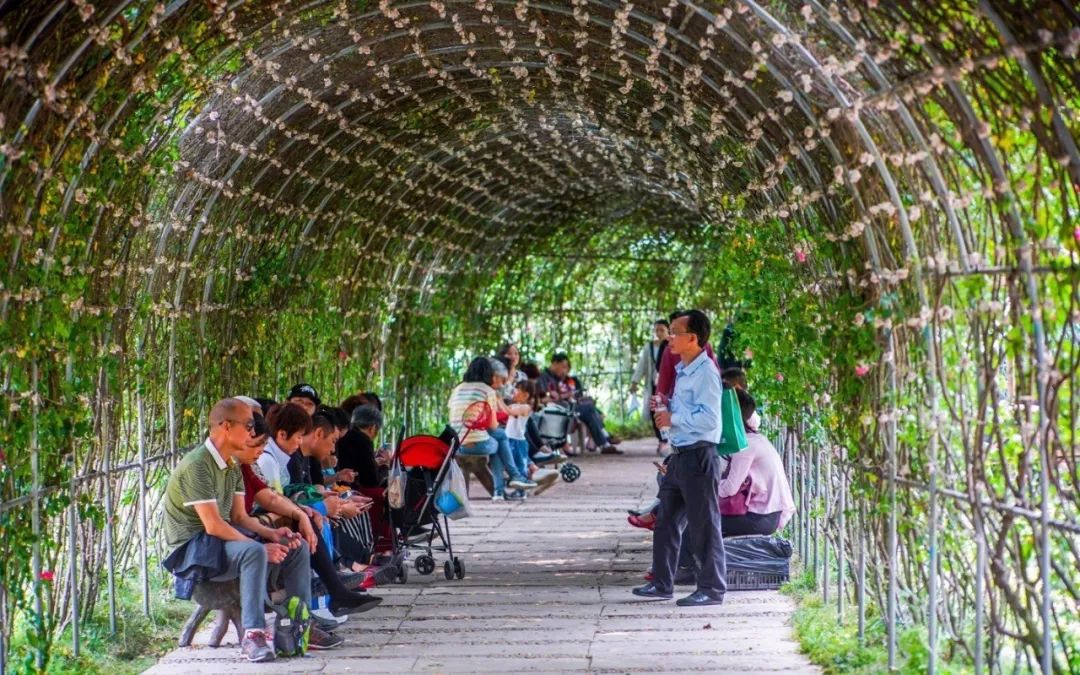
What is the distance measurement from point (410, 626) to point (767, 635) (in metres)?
1.64

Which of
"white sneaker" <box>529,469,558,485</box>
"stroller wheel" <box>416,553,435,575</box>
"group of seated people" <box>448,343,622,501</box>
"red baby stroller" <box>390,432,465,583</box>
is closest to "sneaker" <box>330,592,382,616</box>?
"red baby stroller" <box>390,432,465,583</box>

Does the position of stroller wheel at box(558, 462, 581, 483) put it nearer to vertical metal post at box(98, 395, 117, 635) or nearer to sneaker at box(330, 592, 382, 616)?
sneaker at box(330, 592, 382, 616)

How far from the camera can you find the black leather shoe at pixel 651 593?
25.4ft

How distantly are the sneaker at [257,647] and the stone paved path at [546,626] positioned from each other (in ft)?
0.13

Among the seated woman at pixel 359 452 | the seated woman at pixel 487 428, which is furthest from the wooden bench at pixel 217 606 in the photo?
the seated woman at pixel 487 428

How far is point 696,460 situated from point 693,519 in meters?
0.30

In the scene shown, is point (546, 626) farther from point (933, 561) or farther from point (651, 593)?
point (933, 561)

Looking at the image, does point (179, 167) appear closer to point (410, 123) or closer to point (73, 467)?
point (73, 467)

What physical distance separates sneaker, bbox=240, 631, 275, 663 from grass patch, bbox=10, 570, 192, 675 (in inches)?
19.0

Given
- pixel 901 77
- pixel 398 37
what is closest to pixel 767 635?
pixel 901 77

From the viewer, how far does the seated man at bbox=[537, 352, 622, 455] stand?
1572 cm

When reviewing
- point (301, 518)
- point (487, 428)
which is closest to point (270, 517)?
point (301, 518)

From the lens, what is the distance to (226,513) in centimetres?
621

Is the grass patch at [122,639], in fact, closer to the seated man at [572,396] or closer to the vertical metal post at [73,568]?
the vertical metal post at [73,568]
